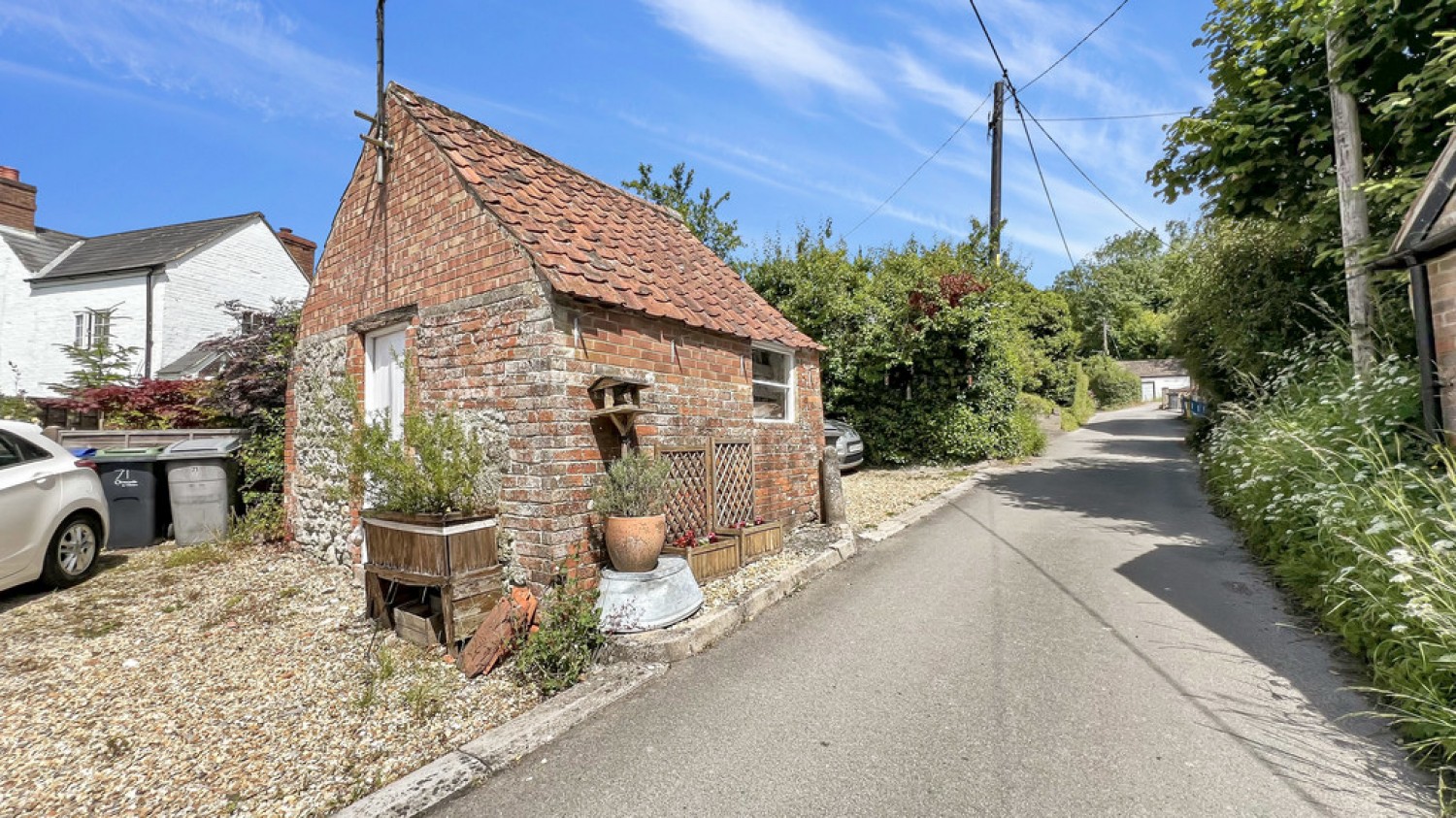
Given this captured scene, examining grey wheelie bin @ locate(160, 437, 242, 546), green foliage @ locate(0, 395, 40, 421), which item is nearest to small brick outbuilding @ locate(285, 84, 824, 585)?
grey wheelie bin @ locate(160, 437, 242, 546)

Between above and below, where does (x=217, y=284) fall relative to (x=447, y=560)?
above

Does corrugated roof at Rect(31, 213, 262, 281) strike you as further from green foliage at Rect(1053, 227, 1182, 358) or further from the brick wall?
green foliage at Rect(1053, 227, 1182, 358)

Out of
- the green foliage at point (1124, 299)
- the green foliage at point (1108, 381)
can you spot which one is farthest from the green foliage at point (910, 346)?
the green foliage at point (1124, 299)

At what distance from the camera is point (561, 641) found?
4.21m

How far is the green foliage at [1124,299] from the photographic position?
180ft

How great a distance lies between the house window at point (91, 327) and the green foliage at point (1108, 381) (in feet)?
161

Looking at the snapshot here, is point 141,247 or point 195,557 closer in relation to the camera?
point 195,557

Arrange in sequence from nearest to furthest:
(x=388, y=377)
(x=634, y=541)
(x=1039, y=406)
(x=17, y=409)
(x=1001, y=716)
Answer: (x=1001, y=716), (x=634, y=541), (x=388, y=377), (x=17, y=409), (x=1039, y=406)

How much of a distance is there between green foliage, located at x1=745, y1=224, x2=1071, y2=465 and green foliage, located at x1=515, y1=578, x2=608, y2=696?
9633 mm

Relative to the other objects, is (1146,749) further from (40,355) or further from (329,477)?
(40,355)

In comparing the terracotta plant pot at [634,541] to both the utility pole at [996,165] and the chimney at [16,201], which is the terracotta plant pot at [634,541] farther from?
the chimney at [16,201]

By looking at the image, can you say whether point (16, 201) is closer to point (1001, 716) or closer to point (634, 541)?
point (634, 541)

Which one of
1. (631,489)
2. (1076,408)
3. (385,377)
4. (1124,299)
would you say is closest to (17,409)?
(385,377)

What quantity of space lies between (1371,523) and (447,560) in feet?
20.7
